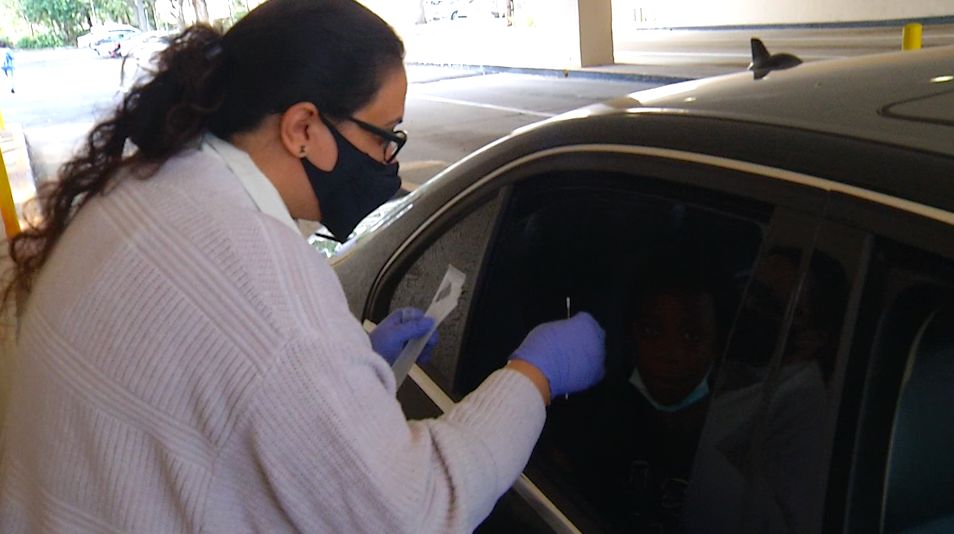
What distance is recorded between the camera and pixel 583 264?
6.79 feet

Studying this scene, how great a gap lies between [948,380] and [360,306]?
1.58m

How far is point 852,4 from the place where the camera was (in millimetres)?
19578

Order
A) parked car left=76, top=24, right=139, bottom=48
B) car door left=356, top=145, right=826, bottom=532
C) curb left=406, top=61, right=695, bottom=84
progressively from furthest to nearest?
parked car left=76, top=24, right=139, bottom=48 → curb left=406, top=61, right=695, bottom=84 → car door left=356, top=145, right=826, bottom=532

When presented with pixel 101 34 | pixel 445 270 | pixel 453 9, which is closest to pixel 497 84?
pixel 445 270

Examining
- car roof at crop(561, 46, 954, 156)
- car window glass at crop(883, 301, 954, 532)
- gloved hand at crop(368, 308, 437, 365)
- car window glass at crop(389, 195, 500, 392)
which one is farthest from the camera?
car window glass at crop(389, 195, 500, 392)

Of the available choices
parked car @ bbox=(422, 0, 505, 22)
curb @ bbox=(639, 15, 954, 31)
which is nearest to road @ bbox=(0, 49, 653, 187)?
curb @ bbox=(639, 15, 954, 31)

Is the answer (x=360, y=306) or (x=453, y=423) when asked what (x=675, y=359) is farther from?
(x=360, y=306)

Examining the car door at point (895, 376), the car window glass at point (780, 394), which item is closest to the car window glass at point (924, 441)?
the car door at point (895, 376)

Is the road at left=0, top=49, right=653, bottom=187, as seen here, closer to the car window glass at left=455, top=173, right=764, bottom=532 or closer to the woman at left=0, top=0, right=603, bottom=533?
the car window glass at left=455, top=173, right=764, bottom=532

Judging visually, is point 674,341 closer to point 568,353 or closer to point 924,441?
point 568,353

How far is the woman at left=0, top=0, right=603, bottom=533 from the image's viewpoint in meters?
1.30

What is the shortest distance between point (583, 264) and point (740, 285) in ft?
1.67

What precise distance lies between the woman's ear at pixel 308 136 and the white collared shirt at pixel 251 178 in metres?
0.08

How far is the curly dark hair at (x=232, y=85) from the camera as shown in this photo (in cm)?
152
